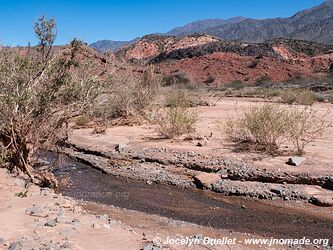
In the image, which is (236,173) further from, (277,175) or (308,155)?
(308,155)

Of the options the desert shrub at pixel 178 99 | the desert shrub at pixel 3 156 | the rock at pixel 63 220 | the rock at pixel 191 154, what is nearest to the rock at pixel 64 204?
the rock at pixel 63 220

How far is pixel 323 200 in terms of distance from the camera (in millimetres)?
8008

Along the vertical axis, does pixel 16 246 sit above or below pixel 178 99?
below

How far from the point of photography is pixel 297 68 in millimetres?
49844

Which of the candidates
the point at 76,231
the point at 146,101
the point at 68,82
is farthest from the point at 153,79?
the point at 76,231

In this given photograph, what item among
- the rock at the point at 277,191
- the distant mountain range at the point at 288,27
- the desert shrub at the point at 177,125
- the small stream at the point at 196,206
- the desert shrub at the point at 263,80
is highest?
the distant mountain range at the point at 288,27

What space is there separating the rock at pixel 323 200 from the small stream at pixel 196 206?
0.52m

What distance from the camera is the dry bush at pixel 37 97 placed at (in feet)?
28.5

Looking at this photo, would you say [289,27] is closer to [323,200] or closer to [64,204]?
[323,200]

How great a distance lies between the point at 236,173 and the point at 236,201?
1.22 m

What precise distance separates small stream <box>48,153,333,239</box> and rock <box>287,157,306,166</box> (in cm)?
176

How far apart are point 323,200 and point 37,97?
5.96 metres

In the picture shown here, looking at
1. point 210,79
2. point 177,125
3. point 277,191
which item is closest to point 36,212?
point 277,191

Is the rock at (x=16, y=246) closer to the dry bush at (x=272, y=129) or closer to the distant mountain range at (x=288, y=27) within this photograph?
the dry bush at (x=272, y=129)
